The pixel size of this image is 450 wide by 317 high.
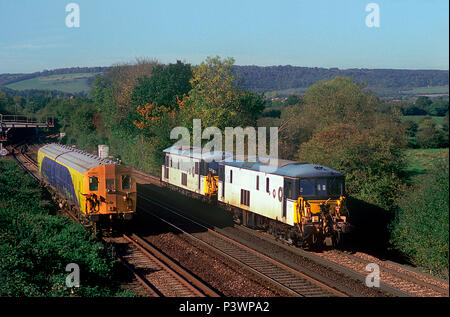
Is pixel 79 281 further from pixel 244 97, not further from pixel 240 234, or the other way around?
pixel 244 97

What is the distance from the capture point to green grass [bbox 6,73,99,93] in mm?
157000

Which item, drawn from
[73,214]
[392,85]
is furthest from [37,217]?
[392,85]

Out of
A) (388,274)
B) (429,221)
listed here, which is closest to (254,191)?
(388,274)

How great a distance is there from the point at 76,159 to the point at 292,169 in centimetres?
1191

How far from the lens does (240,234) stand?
22.3 meters

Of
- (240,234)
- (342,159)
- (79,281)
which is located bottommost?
(240,234)

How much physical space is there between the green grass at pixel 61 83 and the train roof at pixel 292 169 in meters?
143

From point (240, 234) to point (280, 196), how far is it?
4.00 m

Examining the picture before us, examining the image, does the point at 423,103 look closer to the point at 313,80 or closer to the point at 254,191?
the point at 254,191

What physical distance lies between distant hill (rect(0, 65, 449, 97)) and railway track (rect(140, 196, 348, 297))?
7.11 meters

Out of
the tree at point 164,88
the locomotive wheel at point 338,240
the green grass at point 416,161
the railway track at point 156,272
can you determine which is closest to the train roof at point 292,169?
the locomotive wheel at point 338,240

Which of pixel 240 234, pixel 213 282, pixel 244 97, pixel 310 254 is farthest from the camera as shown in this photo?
pixel 244 97
